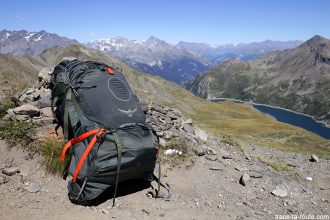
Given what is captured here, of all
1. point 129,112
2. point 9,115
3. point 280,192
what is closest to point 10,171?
point 9,115

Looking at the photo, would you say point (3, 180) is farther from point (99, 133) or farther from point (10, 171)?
point (99, 133)

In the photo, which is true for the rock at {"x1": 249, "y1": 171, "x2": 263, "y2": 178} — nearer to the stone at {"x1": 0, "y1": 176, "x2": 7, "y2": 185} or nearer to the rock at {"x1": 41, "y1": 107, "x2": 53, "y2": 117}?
the rock at {"x1": 41, "y1": 107, "x2": 53, "y2": 117}

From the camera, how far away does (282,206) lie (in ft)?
39.6

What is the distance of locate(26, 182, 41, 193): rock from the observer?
33.8 ft

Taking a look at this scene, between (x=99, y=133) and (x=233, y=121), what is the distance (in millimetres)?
79316

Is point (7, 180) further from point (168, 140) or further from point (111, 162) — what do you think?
point (168, 140)

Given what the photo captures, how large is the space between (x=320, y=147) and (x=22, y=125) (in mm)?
72270

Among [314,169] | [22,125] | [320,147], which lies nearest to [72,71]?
[22,125]

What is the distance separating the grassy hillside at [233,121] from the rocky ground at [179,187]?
629 cm

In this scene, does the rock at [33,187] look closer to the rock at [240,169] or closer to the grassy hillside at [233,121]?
the rock at [240,169]

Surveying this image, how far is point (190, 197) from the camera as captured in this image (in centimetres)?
1185

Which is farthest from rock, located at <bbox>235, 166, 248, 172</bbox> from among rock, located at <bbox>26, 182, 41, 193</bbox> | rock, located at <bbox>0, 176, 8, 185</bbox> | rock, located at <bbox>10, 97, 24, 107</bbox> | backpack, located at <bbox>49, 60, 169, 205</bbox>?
rock, located at <bbox>10, 97, 24, 107</bbox>

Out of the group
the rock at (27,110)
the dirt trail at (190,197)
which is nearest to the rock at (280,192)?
the dirt trail at (190,197)

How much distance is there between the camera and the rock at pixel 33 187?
33.8ft
